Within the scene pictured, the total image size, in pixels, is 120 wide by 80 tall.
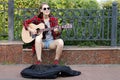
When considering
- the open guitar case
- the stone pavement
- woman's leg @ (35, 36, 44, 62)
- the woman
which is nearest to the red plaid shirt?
the woman

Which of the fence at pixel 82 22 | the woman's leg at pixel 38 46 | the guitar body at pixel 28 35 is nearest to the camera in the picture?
the woman's leg at pixel 38 46

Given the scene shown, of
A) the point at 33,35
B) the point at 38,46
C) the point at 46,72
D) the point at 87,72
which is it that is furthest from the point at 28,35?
the point at 87,72

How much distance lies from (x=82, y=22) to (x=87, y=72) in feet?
4.70

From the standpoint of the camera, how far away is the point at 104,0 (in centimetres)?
1060

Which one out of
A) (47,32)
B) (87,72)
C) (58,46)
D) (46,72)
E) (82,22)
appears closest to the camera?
(46,72)

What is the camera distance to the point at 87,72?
8.36 m

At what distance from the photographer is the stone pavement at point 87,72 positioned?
7.84 metres

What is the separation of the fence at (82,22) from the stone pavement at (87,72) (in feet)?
2.39

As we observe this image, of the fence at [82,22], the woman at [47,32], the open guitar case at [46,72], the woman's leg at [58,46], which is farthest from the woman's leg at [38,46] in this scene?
the fence at [82,22]

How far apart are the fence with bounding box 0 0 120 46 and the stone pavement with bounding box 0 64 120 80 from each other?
0.73 metres

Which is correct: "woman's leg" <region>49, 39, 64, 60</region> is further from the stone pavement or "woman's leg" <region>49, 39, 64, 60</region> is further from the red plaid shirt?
the stone pavement

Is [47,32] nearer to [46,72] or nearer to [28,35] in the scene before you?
[28,35]

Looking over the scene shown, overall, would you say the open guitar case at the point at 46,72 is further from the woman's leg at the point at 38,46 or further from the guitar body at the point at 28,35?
the guitar body at the point at 28,35

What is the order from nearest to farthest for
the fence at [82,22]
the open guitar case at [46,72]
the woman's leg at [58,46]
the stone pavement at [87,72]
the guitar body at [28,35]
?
the open guitar case at [46,72]
the stone pavement at [87,72]
the woman's leg at [58,46]
the guitar body at [28,35]
the fence at [82,22]
